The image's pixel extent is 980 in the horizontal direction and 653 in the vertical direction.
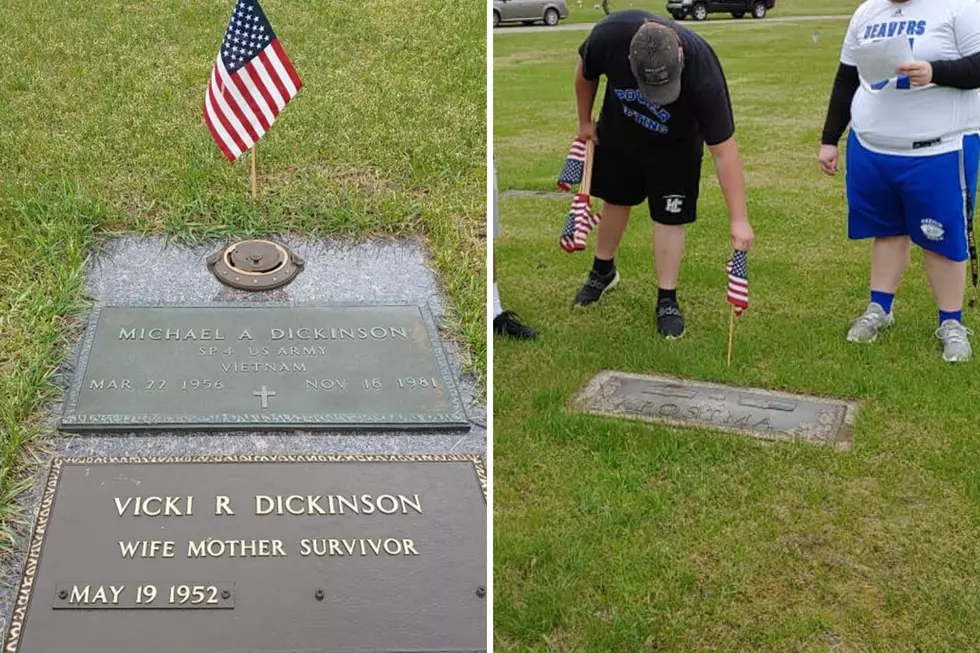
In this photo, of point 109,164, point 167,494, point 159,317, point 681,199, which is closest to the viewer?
point 167,494

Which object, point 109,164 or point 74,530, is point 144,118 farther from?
point 74,530

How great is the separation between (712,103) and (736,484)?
5.24ft

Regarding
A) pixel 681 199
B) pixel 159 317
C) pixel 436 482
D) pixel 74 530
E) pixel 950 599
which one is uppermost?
pixel 681 199

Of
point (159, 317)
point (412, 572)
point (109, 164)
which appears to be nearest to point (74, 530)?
point (412, 572)

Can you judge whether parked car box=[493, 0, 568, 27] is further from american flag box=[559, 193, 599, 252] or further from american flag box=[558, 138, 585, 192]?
american flag box=[559, 193, 599, 252]

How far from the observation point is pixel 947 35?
14.3ft

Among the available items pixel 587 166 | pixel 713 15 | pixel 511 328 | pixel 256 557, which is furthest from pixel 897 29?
pixel 713 15

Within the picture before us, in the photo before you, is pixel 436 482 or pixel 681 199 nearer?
pixel 436 482

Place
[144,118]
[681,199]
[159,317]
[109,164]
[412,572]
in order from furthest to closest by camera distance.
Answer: [144,118]
[109,164]
[681,199]
[159,317]
[412,572]

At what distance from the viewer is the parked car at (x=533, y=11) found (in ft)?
90.6

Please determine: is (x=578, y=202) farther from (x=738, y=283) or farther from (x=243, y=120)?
(x=243, y=120)

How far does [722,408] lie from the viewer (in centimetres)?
420

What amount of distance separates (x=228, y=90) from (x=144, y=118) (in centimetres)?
154

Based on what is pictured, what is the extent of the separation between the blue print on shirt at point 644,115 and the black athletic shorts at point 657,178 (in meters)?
0.14
